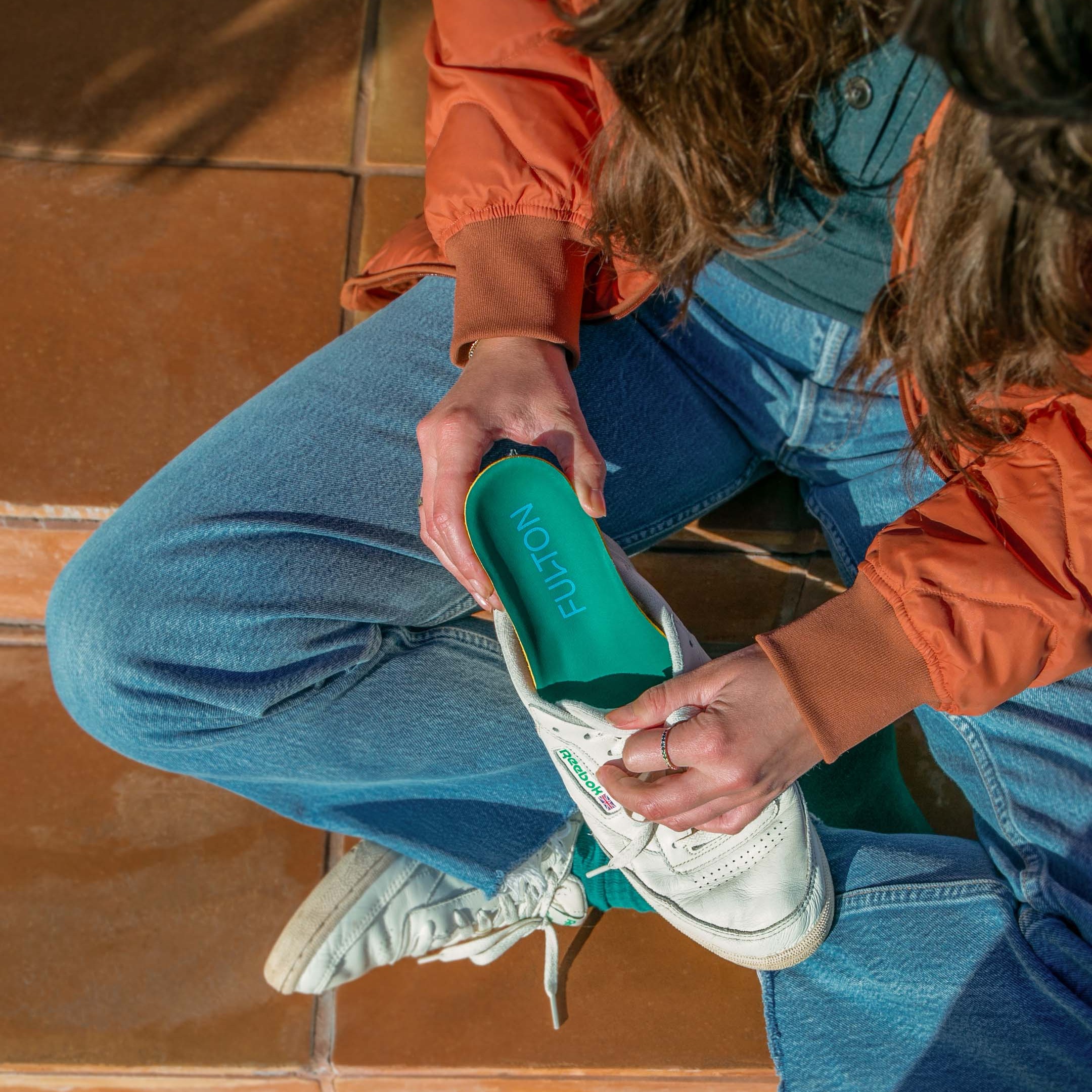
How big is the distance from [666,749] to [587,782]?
0.49ft

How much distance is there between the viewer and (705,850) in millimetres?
959

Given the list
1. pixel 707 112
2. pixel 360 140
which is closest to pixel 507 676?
pixel 707 112

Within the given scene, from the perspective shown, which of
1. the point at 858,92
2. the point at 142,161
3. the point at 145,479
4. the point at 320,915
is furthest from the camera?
the point at 142,161

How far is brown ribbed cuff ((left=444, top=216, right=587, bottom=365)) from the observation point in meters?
0.93

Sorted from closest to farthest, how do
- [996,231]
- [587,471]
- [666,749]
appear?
1. [996,231]
2. [666,749]
3. [587,471]

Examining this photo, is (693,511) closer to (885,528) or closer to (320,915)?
(885,528)

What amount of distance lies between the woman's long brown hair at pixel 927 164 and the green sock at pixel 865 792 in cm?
53

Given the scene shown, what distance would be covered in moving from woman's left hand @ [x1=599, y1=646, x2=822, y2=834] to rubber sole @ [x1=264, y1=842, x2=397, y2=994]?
1.53 feet

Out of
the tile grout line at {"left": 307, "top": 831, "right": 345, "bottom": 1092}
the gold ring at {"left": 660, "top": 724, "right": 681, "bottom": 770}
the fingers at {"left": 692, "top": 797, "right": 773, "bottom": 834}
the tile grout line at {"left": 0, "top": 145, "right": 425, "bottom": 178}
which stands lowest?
the tile grout line at {"left": 307, "top": 831, "right": 345, "bottom": 1092}

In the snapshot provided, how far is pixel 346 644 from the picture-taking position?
1.01m

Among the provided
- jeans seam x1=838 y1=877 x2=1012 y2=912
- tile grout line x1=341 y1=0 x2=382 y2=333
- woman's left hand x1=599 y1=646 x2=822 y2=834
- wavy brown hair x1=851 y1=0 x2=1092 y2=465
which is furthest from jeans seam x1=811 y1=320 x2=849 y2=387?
tile grout line x1=341 y1=0 x2=382 y2=333

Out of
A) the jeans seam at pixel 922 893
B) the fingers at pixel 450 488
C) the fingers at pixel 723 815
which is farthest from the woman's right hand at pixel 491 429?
the jeans seam at pixel 922 893

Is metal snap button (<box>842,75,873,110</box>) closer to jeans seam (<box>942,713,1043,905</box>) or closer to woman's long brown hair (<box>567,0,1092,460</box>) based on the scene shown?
woman's long brown hair (<box>567,0,1092,460</box>)

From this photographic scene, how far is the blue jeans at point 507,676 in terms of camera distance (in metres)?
0.95
